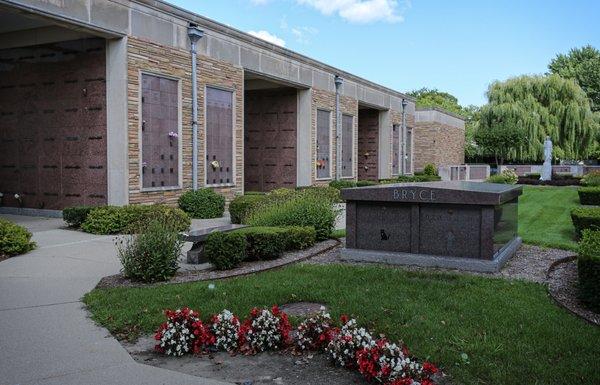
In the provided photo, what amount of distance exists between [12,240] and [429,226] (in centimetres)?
684

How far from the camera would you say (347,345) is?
4355mm

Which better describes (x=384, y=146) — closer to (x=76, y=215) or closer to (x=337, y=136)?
(x=337, y=136)

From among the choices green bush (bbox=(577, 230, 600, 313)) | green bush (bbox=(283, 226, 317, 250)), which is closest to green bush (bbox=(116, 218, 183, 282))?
green bush (bbox=(283, 226, 317, 250))

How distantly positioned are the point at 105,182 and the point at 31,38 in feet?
15.1

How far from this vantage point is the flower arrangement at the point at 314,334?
470cm

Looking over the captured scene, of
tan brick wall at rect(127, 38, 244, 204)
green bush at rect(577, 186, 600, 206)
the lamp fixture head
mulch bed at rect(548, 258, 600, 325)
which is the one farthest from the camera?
green bush at rect(577, 186, 600, 206)

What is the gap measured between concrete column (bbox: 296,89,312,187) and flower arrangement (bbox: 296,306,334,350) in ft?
62.2

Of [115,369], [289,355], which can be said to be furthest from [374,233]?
[115,369]

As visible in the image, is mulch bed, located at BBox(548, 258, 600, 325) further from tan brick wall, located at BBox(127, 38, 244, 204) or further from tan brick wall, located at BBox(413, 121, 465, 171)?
tan brick wall, located at BBox(413, 121, 465, 171)

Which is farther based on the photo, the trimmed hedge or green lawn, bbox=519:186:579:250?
green lawn, bbox=519:186:579:250

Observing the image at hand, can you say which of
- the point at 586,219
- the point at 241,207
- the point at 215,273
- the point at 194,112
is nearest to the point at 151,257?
the point at 215,273

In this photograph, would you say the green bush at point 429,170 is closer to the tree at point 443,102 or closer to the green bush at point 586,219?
the green bush at point 586,219

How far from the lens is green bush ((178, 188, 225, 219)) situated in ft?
50.6

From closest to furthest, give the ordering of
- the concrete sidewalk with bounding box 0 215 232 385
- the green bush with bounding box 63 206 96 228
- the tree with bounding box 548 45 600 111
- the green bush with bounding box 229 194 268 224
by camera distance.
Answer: the concrete sidewalk with bounding box 0 215 232 385
the green bush with bounding box 63 206 96 228
the green bush with bounding box 229 194 268 224
the tree with bounding box 548 45 600 111
